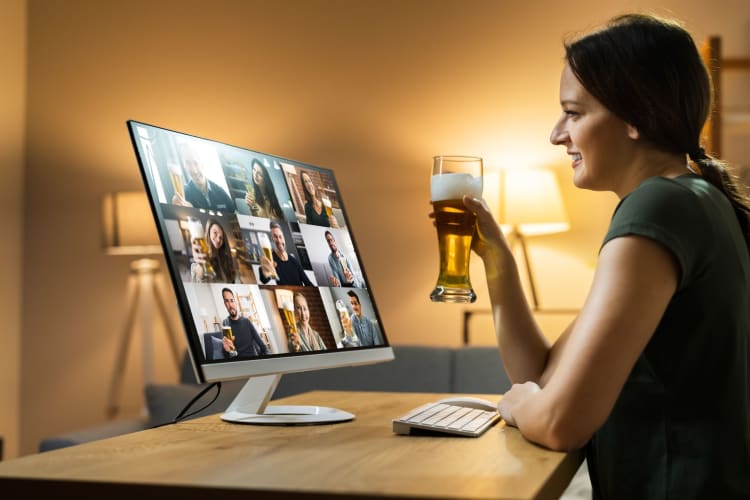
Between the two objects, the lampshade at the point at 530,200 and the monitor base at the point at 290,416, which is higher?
the lampshade at the point at 530,200

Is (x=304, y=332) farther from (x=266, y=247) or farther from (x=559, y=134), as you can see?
(x=559, y=134)

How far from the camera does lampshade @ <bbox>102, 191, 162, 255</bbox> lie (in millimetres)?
3928

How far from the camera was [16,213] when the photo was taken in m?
4.57

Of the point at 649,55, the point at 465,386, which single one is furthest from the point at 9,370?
the point at 649,55

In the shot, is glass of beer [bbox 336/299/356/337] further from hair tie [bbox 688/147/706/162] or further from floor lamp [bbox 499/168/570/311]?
floor lamp [bbox 499/168/570/311]

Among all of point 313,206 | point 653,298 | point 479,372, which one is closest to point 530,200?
point 479,372

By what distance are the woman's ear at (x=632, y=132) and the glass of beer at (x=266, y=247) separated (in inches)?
23.2

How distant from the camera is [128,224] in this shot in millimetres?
3934

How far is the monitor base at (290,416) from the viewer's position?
1430mm

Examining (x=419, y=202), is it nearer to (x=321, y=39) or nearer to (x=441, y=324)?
(x=441, y=324)

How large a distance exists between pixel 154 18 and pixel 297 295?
3.31 metres

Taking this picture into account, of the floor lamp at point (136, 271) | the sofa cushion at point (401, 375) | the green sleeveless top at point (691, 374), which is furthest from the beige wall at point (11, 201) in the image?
the green sleeveless top at point (691, 374)

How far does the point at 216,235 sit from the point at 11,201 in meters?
3.54

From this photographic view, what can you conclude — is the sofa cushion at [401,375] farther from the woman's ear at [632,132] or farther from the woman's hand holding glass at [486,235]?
the woman's ear at [632,132]
